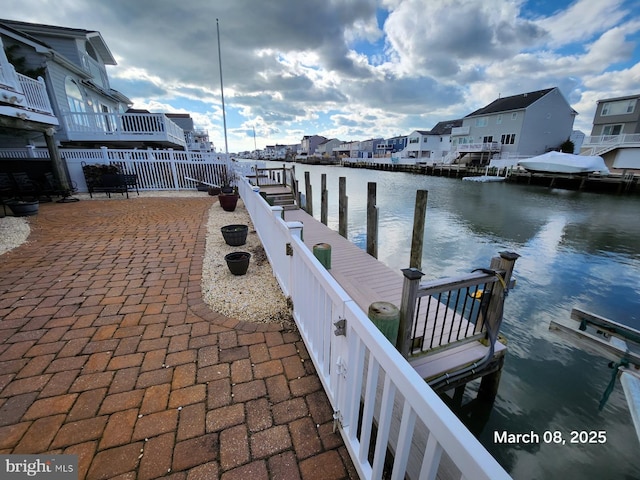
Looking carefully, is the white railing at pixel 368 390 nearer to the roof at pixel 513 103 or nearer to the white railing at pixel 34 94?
the white railing at pixel 34 94

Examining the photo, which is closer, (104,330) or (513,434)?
(104,330)

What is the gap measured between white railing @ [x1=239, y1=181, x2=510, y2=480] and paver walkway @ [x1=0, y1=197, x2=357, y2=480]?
262 mm

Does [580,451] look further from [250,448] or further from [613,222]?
[613,222]

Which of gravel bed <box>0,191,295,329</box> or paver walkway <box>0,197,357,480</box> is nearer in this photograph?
paver walkway <box>0,197,357,480</box>

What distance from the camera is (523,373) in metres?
4.30

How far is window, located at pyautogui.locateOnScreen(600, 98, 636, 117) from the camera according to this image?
28.9 m

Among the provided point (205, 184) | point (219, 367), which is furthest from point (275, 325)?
point (205, 184)

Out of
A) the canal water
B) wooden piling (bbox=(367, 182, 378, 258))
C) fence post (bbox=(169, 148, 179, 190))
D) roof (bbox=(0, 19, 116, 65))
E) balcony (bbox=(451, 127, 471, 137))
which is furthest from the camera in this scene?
balcony (bbox=(451, 127, 471, 137))

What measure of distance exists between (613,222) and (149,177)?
77.3 feet

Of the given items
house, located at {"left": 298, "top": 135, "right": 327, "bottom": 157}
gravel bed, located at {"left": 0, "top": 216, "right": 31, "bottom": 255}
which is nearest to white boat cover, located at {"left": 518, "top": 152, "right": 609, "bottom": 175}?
gravel bed, located at {"left": 0, "top": 216, "right": 31, "bottom": 255}

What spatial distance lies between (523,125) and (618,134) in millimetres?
9018

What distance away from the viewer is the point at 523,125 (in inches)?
1298

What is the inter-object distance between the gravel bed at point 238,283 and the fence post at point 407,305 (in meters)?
1.28

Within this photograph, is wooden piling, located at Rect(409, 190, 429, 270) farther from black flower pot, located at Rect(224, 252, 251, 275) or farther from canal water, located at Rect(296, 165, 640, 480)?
black flower pot, located at Rect(224, 252, 251, 275)
